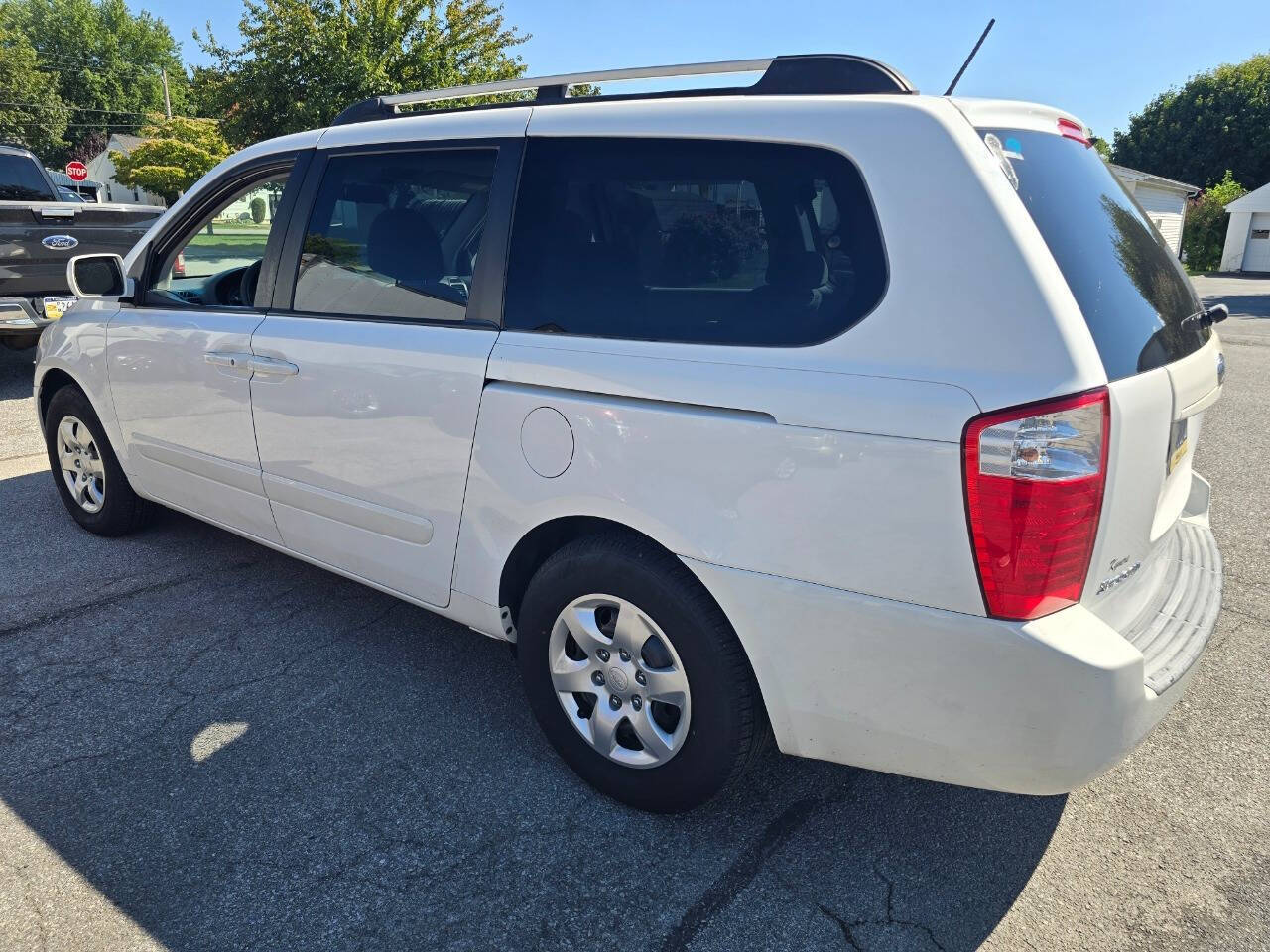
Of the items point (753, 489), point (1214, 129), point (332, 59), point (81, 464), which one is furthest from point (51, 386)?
point (1214, 129)

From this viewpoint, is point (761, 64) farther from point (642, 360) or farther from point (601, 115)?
point (642, 360)

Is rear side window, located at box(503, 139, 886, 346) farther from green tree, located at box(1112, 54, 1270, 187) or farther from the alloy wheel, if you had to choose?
green tree, located at box(1112, 54, 1270, 187)

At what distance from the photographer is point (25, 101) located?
51812mm

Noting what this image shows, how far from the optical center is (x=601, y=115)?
8.58ft

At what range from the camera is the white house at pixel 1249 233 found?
127 ft

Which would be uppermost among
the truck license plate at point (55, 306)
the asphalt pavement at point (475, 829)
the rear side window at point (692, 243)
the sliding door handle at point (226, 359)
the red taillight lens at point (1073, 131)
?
the red taillight lens at point (1073, 131)

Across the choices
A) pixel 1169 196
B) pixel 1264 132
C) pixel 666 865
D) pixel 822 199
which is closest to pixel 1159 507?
pixel 822 199

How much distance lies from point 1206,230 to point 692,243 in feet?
156

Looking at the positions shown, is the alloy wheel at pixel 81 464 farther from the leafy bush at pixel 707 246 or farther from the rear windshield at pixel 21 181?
the rear windshield at pixel 21 181

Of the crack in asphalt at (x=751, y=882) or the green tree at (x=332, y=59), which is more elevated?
the green tree at (x=332, y=59)

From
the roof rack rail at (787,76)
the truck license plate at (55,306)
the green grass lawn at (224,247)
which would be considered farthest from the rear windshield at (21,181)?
the roof rack rail at (787,76)

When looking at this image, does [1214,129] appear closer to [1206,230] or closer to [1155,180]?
[1206,230]

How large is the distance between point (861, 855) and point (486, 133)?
236 centimetres

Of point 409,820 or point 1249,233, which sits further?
point 1249,233
